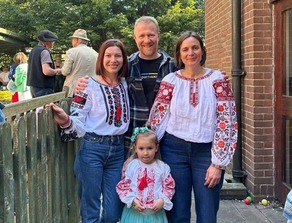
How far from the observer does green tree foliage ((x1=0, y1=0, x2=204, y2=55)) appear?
23.8 metres

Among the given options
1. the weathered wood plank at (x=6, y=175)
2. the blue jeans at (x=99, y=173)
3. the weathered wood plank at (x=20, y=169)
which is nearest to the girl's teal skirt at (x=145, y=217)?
the blue jeans at (x=99, y=173)

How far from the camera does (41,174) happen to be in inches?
107

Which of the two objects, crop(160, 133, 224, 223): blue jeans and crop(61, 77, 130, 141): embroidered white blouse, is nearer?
crop(160, 133, 224, 223): blue jeans

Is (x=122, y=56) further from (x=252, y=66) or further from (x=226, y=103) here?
(x=252, y=66)

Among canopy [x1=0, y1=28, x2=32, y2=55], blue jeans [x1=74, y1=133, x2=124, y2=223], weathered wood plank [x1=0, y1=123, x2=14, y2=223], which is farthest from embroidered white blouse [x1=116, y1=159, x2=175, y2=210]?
canopy [x1=0, y1=28, x2=32, y2=55]

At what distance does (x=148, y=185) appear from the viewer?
2.82 metres

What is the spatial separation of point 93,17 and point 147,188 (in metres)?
22.4

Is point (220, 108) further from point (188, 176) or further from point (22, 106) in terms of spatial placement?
point (22, 106)

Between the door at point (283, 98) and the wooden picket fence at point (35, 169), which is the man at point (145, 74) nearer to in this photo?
the wooden picket fence at point (35, 169)

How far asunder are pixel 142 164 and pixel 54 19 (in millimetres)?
23493

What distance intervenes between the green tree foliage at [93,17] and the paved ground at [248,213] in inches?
756

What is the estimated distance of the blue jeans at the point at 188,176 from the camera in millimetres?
2777

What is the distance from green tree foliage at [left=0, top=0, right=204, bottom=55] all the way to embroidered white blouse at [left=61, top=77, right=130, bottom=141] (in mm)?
20557

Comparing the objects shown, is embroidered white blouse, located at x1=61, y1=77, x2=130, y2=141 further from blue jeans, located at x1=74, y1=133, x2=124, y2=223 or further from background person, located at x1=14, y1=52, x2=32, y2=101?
background person, located at x1=14, y1=52, x2=32, y2=101
